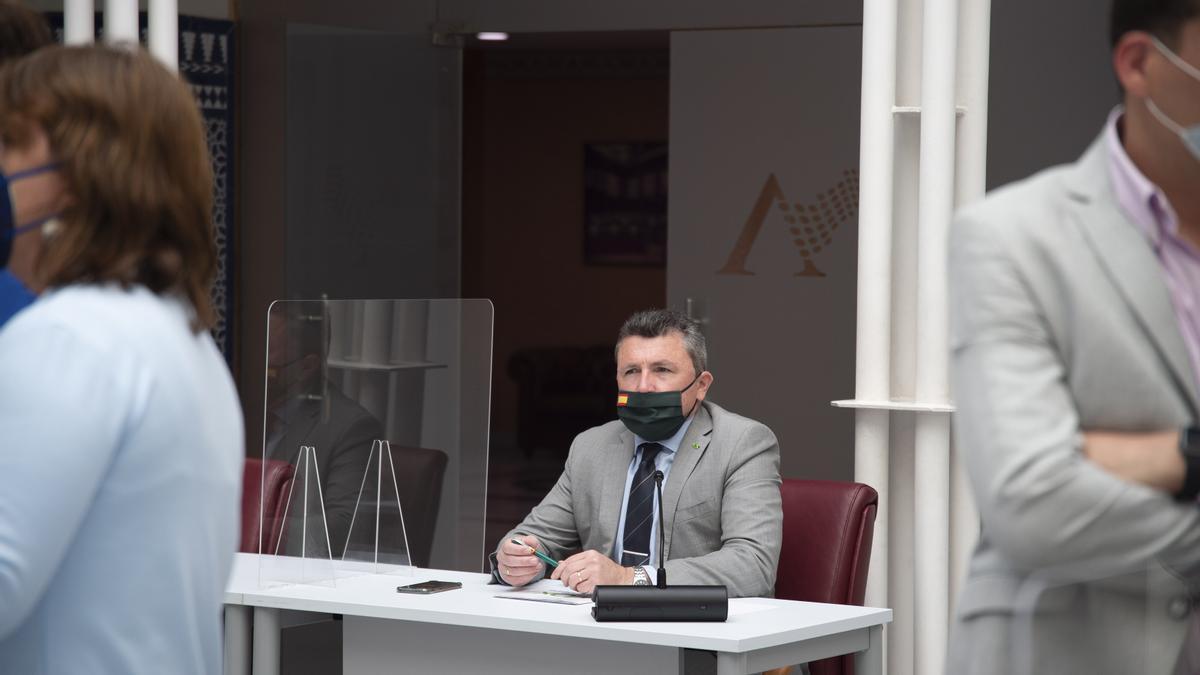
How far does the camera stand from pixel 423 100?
851 centimetres

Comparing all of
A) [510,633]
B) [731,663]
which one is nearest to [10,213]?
[731,663]

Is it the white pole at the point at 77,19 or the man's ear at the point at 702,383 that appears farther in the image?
the white pole at the point at 77,19

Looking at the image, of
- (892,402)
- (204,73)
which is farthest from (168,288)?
(204,73)

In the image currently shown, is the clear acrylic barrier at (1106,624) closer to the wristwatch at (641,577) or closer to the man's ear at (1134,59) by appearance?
the man's ear at (1134,59)

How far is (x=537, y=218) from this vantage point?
49.9ft

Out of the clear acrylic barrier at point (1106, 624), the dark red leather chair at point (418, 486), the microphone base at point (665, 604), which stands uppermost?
the clear acrylic barrier at point (1106, 624)

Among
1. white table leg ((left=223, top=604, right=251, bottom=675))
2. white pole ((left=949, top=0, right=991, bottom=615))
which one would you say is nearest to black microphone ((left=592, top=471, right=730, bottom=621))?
white table leg ((left=223, top=604, right=251, bottom=675))

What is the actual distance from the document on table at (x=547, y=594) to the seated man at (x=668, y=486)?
0.03 m

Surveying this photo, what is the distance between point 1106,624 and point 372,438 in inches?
105

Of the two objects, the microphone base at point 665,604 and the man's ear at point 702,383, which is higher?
the man's ear at point 702,383

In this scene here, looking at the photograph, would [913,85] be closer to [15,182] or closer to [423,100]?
[15,182]

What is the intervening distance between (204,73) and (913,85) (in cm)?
472

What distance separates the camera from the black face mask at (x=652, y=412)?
3.98 m

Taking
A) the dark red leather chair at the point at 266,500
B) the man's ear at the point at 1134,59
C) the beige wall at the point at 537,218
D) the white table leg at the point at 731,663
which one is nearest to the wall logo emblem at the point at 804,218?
the dark red leather chair at the point at 266,500
